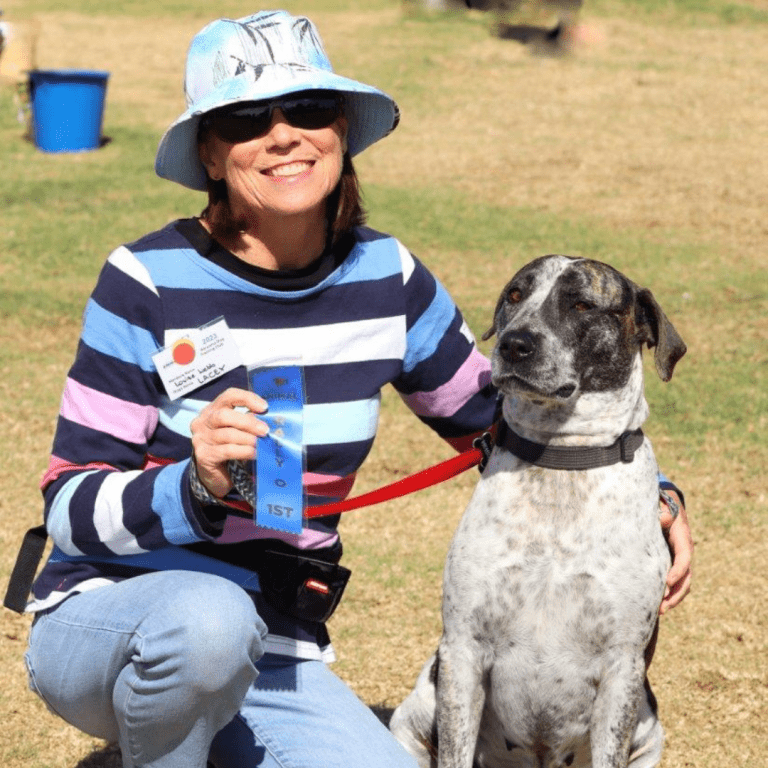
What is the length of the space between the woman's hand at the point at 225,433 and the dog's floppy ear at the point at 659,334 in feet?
4.06

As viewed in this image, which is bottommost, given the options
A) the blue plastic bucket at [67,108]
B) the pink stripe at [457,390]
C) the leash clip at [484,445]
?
the blue plastic bucket at [67,108]

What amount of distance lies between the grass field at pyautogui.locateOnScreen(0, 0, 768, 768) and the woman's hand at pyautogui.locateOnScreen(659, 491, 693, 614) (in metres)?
0.95

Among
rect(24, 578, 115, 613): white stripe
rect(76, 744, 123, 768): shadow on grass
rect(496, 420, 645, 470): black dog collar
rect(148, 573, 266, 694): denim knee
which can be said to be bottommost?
rect(76, 744, 123, 768): shadow on grass

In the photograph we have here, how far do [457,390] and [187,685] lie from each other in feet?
4.08

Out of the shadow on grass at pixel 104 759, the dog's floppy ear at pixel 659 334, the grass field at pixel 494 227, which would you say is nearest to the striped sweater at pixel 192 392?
the dog's floppy ear at pixel 659 334

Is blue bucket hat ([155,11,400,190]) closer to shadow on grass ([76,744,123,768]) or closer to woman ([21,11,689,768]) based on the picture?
woman ([21,11,689,768])

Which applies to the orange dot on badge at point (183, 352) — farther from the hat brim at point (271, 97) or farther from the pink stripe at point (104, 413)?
the hat brim at point (271, 97)

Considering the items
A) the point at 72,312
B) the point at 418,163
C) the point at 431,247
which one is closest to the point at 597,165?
the point at 418,163

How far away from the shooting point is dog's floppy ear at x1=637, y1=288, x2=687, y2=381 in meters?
3.52

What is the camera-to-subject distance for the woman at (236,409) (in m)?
2.95

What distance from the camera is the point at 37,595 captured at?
128 inches

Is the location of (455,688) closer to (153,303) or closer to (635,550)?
(635,550)

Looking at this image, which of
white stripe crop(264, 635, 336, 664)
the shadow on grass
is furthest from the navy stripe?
the shadow on grass

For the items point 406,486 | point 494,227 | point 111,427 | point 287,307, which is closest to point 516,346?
point 406,486
